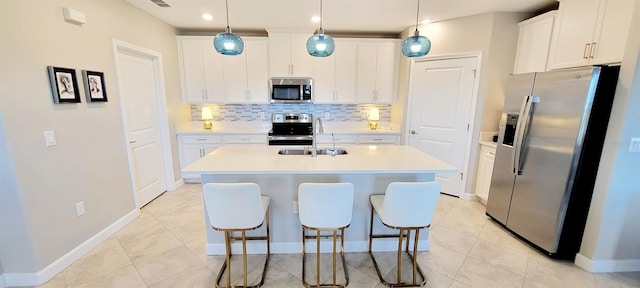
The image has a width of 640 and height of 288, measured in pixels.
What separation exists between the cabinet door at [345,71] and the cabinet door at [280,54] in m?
0.78

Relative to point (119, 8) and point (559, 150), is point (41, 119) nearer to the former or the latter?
point (119, 8)

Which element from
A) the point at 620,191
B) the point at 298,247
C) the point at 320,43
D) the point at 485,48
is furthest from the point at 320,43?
the point at 620,191

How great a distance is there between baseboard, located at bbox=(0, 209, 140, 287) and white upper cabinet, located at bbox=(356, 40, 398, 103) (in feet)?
12.1

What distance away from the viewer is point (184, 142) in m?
4.07

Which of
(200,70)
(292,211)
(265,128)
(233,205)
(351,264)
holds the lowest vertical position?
(351,264)

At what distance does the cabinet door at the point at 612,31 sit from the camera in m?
2.03

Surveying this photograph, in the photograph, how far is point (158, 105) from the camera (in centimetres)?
362

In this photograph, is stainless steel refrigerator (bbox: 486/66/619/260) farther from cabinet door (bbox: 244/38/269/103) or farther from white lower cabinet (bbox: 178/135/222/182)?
white lower cabinet (bbox: 178/135/222/182)

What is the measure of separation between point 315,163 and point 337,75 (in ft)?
8.36

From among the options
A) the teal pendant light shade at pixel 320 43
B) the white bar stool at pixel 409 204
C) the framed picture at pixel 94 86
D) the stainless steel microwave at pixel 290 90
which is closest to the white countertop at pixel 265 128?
the stainless steel microwave at pixel 290 90

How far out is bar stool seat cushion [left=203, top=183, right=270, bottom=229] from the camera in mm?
1698

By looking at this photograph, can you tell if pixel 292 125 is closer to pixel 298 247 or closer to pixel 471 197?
pixel 298 247

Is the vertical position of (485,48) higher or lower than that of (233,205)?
higher

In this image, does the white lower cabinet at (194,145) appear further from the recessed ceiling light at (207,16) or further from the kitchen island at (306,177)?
the kitchen island at (306,177)
